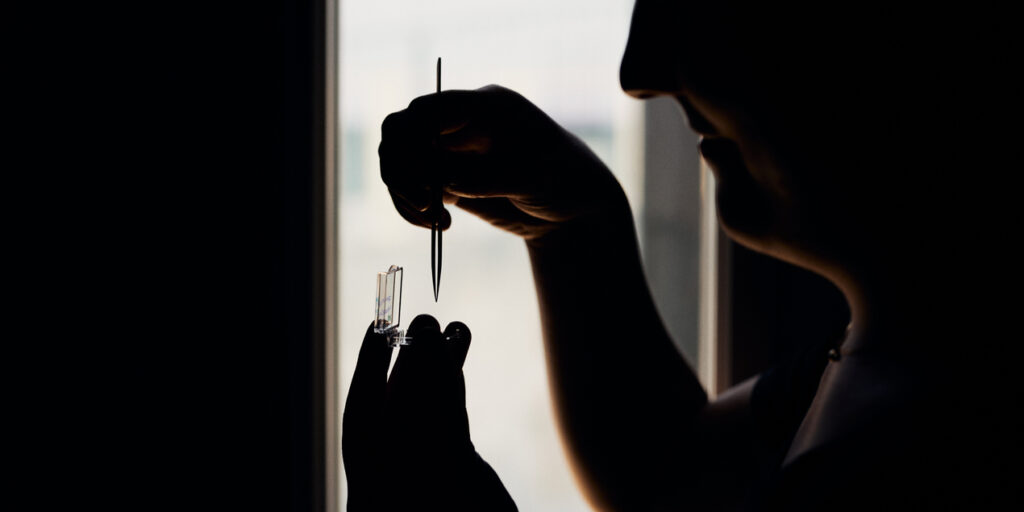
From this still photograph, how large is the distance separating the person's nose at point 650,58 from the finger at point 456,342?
0.75ft

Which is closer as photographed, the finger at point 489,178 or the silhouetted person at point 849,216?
the silhouetted person at point 849,216

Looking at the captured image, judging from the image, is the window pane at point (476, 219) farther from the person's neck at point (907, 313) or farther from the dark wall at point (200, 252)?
the person's neck at point (907, 313)

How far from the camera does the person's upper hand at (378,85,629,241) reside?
0.52 meters

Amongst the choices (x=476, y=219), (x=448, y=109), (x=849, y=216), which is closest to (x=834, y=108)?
(x=849, y=216)

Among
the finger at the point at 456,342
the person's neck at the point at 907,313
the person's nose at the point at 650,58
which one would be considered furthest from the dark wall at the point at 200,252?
the person's neck at the point at 907,313

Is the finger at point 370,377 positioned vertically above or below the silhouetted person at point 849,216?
below

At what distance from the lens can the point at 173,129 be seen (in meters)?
0.95

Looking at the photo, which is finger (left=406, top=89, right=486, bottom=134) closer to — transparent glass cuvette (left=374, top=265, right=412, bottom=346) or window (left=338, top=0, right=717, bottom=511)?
transparent glass cuvette (left=374, top=265, right=412, bottom=346)

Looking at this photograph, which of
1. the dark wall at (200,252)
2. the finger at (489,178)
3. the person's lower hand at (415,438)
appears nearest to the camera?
the person's lower hand at (415,438)

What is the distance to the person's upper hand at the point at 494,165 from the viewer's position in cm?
52

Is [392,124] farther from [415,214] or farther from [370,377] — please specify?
[370,377]

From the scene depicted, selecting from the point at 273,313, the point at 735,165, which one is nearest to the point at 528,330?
the point at 273,313

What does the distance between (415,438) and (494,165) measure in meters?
0.25

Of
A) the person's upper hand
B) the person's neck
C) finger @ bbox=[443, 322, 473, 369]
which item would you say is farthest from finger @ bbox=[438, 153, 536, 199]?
the person's neck
